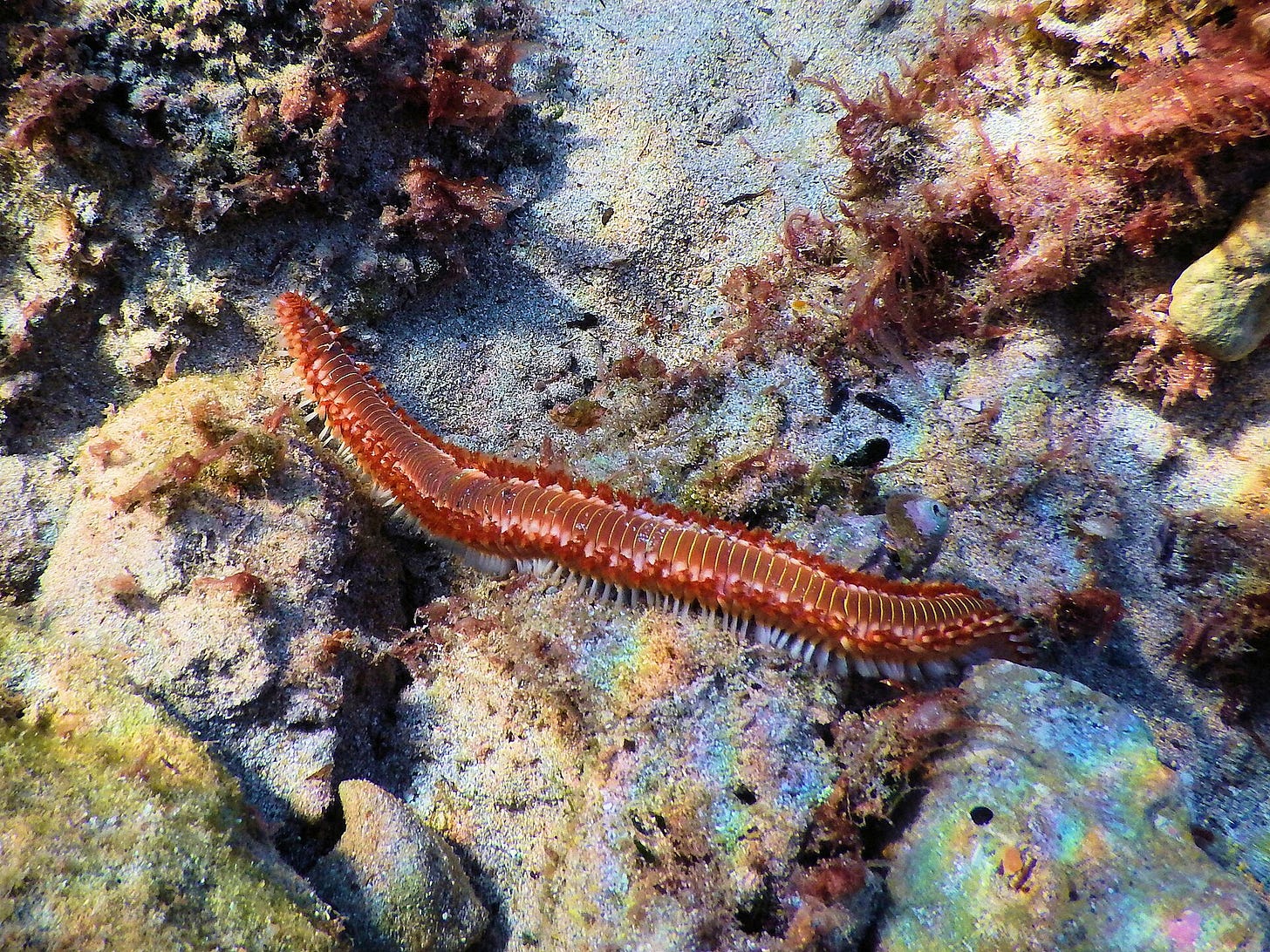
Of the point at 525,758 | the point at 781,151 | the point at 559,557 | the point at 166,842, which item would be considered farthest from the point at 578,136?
the point at 166,842

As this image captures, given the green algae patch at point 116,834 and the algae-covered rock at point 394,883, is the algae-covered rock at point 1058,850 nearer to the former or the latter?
the algae-covered rock at point 394,883

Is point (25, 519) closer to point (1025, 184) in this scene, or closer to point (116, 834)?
point (116, 834)

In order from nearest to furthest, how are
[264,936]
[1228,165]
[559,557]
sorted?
[264,936], [1228,165], [559,557]

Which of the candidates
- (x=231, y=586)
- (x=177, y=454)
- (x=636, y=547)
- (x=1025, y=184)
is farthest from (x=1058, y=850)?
(x=177, y=454)

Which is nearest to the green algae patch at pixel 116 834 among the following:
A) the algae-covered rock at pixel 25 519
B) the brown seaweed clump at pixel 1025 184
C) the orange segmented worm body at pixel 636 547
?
the algae-covered rock at pixel 25 519

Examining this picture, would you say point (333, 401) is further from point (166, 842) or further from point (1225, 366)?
point (1225, 366)

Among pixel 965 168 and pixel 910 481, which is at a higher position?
pixel 965 168
